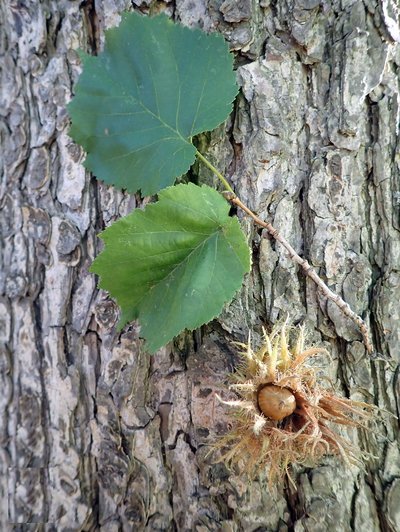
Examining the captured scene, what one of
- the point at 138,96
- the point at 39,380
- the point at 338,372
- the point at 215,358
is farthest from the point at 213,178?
the point at 39,380

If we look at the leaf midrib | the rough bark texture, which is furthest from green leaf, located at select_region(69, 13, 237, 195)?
the leaf midrib

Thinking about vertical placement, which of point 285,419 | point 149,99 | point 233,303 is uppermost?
point 149,99

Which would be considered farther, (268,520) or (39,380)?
(39,380)

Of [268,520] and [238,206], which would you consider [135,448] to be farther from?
[238,206]

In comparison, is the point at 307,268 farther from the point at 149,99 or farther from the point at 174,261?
the point at 149,99

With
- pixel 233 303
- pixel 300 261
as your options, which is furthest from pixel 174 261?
pixel 300 261

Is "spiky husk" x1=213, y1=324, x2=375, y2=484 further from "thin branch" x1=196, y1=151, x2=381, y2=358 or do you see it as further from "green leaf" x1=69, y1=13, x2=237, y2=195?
"green leaf" x1=69, y1=13, x2=237, y2=195

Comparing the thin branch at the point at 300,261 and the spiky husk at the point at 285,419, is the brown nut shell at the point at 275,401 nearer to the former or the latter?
the spiky husk at the point at 285,419

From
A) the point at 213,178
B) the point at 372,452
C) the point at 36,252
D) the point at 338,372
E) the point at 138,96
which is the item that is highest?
the point at 138,96
